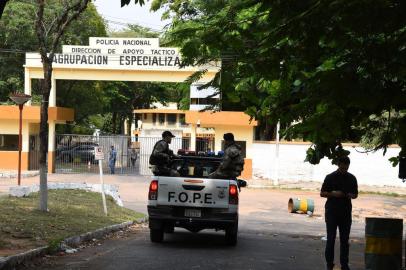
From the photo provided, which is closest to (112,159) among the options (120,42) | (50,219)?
(120,42)

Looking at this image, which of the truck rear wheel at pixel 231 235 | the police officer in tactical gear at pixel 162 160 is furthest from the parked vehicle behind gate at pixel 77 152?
the truck rear wheel at pixel 231 235

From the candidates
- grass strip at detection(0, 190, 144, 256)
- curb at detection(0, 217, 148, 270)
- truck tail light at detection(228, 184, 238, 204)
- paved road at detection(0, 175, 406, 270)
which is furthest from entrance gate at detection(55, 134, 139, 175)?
truck tail light at detection(228, 184, 238, 204)

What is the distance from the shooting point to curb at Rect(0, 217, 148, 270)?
853 cm

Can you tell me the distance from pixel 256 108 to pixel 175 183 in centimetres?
331

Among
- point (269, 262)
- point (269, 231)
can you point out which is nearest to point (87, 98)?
point (269, 231)

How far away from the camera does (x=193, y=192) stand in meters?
11.5

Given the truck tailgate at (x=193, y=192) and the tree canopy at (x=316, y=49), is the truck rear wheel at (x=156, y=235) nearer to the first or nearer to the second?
the truck tailgate at (x=193, y=192)

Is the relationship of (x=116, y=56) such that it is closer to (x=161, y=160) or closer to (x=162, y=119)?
(x=161, y=160)

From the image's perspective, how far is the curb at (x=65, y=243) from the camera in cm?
→ 853

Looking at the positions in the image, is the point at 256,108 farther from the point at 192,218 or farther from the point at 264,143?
the point at 264,143

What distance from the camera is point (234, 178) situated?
1186 cm

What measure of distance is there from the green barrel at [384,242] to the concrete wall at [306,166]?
27.6 meters

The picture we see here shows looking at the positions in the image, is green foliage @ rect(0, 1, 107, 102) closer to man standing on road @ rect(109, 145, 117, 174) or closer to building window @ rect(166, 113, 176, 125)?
man standing on road @ rect(109, 145, 117, 174)

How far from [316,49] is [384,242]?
3098mm
